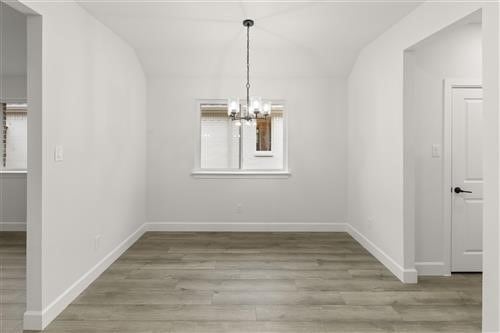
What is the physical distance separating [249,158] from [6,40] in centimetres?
373

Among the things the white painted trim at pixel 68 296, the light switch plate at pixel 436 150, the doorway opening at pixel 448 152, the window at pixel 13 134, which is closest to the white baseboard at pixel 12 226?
the window at pixel 13 134

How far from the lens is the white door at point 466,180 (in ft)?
11.6

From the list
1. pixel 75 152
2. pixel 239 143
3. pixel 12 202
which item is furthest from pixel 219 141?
pixel 12 202

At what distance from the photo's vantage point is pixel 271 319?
2588 mm

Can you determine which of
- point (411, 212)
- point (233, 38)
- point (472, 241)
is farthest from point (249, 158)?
point (472, 241)

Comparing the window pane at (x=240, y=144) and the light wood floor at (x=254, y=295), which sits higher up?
the window pane at (x=240, y=144)

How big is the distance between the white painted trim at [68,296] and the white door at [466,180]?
3.83m

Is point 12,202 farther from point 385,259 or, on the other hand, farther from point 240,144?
point 385,259

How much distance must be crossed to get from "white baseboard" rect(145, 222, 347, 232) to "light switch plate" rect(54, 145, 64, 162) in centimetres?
288

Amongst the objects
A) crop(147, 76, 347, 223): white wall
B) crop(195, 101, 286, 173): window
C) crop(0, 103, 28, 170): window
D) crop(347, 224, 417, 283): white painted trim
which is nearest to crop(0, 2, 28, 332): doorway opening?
crop(0, 103, 28, 170): window

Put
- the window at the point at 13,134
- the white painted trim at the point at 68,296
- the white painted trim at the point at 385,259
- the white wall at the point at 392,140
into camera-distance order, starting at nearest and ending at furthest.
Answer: the white wall at the point at 392,140, the white painted trim at the point at 68,296, the white painted trim at the point at 385,259, the window at the point at 13,134

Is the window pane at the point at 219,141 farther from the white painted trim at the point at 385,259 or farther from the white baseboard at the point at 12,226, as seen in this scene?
the white baseboard at the point at 12,226

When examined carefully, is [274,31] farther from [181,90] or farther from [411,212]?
[411,212]

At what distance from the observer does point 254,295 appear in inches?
119
